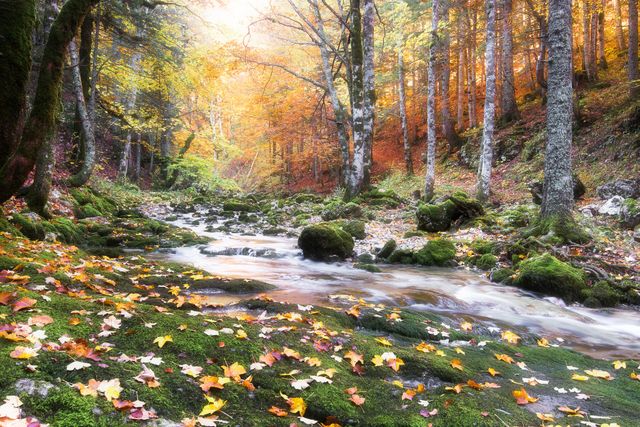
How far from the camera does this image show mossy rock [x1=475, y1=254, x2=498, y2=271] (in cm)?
889

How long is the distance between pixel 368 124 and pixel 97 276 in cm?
1273

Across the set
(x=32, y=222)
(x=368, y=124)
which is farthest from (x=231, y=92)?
(x=32, y=222)

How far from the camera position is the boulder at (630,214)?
9414mm

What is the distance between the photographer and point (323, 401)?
267 cm

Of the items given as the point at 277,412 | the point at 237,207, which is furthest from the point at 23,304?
the point at 237,207

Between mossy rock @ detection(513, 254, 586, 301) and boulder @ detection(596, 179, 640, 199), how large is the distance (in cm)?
516

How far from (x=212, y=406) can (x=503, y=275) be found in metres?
7.03

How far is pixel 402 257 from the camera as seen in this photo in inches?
387

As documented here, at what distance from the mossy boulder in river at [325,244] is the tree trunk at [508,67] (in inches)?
528

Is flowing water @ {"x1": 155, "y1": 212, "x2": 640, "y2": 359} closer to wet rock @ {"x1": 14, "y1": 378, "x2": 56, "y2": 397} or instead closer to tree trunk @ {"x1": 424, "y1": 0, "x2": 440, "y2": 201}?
wet rock @ {"x1": 14, "y1": 378, "x2": 56, "y2": 397}

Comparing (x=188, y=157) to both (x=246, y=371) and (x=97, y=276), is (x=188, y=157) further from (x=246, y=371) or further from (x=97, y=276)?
(x=246, y=371)

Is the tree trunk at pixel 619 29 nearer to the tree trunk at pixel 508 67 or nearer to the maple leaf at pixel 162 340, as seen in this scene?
the tree trunk at pixel 508 67

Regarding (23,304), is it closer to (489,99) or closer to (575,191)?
(575,191)

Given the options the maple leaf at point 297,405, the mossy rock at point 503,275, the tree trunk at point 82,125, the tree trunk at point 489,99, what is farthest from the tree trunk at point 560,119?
the tree trunk at point 82,125
